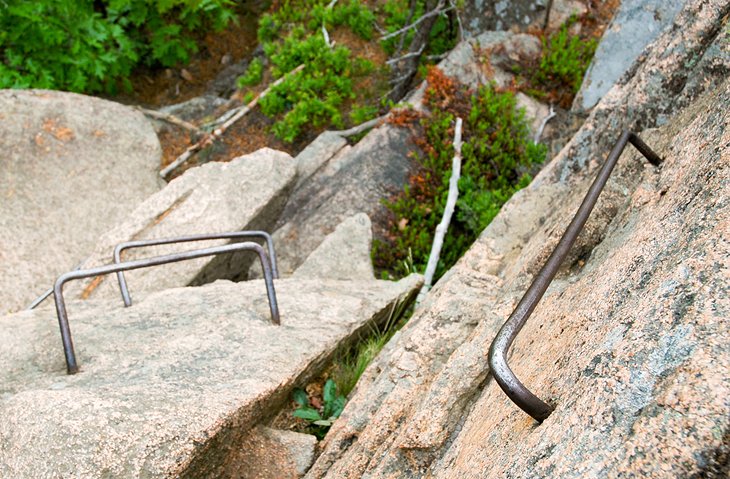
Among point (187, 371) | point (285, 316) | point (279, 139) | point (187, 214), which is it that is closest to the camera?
point (187, 371)

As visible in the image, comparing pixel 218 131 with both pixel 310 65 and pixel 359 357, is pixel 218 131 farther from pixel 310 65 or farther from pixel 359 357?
pixel 359 357

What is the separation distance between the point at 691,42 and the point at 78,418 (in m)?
4.19

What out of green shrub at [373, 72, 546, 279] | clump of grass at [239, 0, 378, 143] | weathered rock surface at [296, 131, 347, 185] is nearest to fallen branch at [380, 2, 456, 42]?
clump of grass at [239, 0, 378, 143]

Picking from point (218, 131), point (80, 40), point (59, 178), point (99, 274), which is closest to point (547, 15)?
point (218, 131)

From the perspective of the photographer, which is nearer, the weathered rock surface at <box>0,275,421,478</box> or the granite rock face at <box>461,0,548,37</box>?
the weathered rock surface at <box>0,275,421,478</box>

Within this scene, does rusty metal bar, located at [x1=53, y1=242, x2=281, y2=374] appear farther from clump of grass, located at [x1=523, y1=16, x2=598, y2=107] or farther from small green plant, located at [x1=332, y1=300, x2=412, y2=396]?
clump of grass, located at [x1=523, y1=16, x2=598, y2=107]

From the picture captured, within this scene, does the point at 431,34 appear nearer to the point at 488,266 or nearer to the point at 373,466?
the point at 488,266

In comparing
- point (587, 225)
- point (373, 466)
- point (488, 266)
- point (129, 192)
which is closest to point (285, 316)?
point (488, 266)

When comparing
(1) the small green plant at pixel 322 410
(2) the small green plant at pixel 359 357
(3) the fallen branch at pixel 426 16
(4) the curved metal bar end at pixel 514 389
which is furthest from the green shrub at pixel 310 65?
(4) the curved metal bar end at pixel 514 389

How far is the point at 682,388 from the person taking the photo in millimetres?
1615

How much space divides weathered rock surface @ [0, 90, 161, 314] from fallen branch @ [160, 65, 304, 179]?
1.21 metres

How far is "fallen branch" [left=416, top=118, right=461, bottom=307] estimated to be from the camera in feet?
22.8

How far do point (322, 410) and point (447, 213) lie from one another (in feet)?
12.2

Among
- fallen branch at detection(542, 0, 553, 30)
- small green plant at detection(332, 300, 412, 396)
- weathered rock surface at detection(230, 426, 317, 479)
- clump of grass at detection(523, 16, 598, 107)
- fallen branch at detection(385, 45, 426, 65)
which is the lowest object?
weathered rock surface at detection(230, 426, 317, 479)
